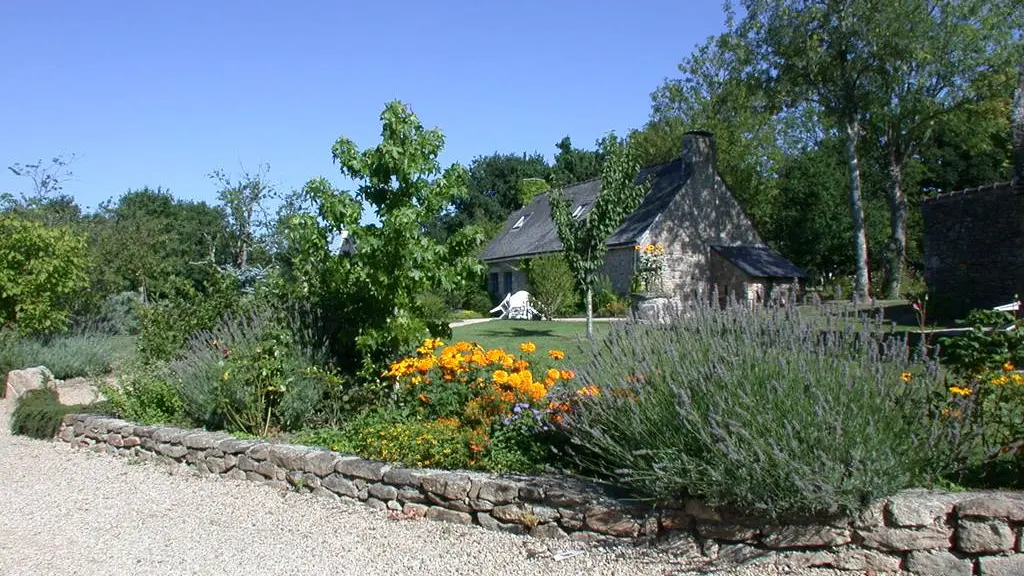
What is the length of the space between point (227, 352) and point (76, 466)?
69.7 inches

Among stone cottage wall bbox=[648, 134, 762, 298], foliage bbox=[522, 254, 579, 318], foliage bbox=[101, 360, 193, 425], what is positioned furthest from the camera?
stone cottage wall bbox=[648, 134, 762, 298]

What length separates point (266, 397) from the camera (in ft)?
23.8

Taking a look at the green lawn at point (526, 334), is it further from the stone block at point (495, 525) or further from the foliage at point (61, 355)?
the stone block at point (495, 525)

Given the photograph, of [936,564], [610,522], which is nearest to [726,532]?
[610,522]

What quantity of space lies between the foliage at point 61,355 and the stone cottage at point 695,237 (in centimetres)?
1477

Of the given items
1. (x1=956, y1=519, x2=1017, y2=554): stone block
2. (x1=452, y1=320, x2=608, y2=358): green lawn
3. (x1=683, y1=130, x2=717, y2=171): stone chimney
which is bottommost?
(x1=956, y1=519, x2=1017, y2=554): stone block

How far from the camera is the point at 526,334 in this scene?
1659 cm

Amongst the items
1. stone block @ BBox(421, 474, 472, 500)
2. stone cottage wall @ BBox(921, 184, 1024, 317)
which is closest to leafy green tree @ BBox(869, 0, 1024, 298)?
stone cottage wall @ BBox(921, 184, 1024, 317)

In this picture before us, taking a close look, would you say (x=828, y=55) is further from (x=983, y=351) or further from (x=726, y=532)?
(x=726, y=532)

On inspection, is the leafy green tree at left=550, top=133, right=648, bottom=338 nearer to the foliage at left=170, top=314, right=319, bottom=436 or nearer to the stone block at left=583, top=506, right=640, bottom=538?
the foliage at left=170, top=314, right=319, bottom=436

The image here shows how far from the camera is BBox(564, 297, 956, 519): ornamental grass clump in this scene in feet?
12.5

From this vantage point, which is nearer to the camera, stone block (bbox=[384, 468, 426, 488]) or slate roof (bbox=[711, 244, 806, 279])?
stone block (bbox=[384, 468, 426, 488])

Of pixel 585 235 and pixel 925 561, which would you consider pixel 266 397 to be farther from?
pixel 585 235

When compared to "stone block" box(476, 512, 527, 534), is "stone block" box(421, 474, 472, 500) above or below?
above
